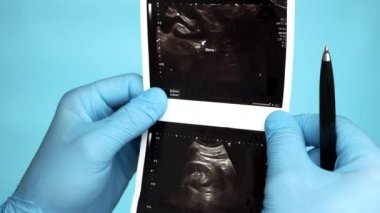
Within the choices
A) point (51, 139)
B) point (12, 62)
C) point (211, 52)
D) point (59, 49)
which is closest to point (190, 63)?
point (211, 52)

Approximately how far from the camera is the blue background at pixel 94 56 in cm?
109

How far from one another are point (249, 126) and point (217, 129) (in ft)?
0.18

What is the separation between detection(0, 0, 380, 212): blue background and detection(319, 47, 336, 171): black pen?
1.44 feet

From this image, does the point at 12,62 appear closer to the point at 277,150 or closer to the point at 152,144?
the point at 152,144

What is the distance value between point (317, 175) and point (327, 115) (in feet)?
0.29

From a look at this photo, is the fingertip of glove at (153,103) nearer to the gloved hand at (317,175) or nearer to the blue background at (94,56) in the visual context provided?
the gloved hand at (317,175)

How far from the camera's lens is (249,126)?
0.77 m

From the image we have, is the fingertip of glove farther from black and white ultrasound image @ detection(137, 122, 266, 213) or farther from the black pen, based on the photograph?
the black pen

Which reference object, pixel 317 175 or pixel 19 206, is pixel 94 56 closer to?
pixel 19 206

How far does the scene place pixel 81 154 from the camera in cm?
79

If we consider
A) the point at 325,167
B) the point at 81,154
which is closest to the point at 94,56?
the point at 81,154

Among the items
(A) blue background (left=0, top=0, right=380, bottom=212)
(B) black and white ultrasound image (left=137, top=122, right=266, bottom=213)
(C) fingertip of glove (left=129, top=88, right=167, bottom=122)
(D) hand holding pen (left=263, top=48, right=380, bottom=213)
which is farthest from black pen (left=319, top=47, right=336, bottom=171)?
(A) blue background (left=0, top=0, right=380, bottom=212)

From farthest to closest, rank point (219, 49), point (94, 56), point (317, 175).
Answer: point (94, 56)
point (219, 49)
point (317, 175)

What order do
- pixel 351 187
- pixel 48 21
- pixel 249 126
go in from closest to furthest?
pixel 351 187 → pixel 249 126 → pixel 48 21
